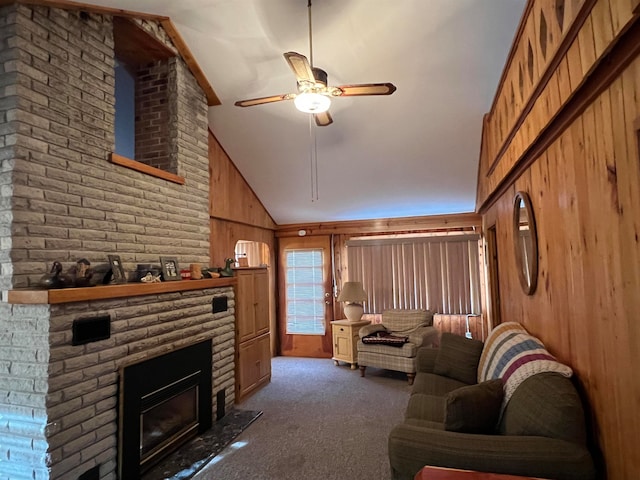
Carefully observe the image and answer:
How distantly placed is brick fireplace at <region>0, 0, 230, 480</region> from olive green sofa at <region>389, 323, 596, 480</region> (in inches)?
72.9

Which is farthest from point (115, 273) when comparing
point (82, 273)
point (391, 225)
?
point (391, 225)

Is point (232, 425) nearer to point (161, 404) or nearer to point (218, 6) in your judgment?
point (161, 404)

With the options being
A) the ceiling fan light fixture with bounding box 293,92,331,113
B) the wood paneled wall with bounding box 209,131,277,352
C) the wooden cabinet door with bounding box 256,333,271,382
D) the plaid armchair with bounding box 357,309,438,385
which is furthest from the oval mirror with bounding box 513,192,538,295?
the wood paneled wall with bounding box 209,131,277,352

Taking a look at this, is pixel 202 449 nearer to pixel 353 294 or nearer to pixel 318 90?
pixel 318 90

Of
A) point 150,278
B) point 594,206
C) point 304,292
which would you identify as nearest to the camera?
point 594,206

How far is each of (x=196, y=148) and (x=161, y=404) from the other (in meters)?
2.39

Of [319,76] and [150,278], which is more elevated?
[319,76]

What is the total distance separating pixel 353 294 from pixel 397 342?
1.09 meters

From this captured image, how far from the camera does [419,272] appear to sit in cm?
608

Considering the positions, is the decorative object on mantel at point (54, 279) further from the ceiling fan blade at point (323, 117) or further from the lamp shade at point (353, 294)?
the lamp shade at point (353, 294)

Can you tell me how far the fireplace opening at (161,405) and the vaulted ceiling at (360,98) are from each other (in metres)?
2.57

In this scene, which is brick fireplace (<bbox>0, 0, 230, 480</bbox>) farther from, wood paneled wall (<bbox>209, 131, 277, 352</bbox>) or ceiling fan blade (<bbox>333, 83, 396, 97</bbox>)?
ceiling fan blade (<bbox>333, 83, 396, 97</bbox>)

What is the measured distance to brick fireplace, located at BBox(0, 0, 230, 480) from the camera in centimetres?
217

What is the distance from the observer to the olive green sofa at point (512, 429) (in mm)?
1558
